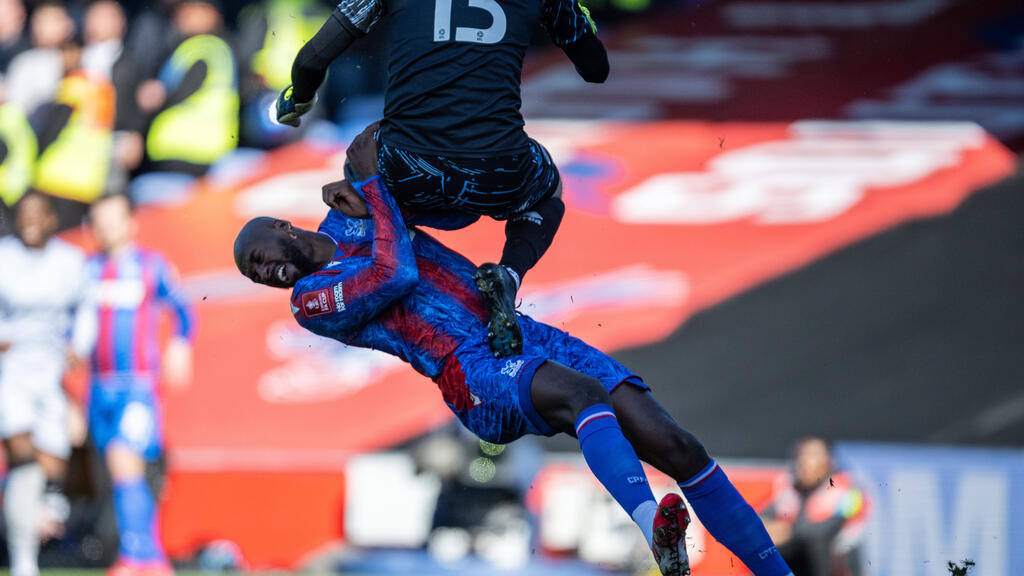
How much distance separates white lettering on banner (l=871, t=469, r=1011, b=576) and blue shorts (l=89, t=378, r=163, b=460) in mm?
4079

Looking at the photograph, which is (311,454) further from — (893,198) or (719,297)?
(893,198)

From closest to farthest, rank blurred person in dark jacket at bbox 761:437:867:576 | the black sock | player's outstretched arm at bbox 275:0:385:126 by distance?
player's outstretched arm at bbox 275:0:385:126 < the black sock < blurred person in dark jacket at bbox 761:437:867:576

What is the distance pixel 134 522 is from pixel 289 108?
3663mm

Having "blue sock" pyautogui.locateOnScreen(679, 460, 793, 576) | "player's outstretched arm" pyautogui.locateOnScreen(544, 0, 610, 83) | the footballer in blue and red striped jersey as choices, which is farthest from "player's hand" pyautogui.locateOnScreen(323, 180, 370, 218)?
"blue sock" pyautogui.locateOnScreen(679, 460, 793, 576)

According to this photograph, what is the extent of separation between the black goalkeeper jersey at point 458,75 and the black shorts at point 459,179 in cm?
3

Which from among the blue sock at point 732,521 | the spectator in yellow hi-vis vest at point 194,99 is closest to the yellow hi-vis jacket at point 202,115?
the spectator in yellow hi-vis vest at point 194,99

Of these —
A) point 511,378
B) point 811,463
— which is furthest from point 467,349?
point 811,463

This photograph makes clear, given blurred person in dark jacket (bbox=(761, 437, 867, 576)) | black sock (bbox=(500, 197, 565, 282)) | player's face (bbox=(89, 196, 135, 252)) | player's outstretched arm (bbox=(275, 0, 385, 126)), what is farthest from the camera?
player's face (bbox=(89, 196, 135, 252))

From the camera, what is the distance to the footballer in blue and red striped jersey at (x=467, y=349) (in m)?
2.86

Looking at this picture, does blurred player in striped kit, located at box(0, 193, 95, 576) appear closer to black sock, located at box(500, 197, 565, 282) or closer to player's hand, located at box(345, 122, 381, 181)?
player's hand, located at box(345, 122, 381, 181)

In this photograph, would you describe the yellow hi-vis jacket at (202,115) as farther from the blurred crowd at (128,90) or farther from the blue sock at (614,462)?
the blue sock at (614,462)

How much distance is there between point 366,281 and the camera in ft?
9.75

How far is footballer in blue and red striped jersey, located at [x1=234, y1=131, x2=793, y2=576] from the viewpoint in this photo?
9.37 feet

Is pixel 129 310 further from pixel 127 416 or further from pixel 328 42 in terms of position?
pixel 328 42
